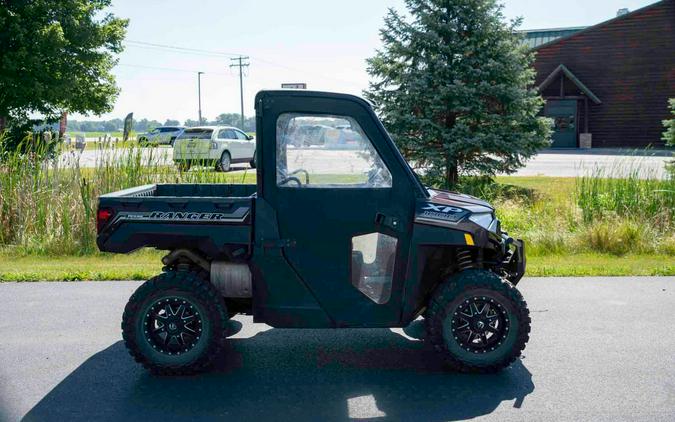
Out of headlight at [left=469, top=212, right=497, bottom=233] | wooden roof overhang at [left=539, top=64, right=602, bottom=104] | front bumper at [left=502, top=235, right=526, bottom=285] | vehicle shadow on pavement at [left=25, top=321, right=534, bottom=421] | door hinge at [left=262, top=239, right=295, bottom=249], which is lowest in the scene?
vehicle shadow on pavement at [left=25, top=321, right=534, bottom=421]

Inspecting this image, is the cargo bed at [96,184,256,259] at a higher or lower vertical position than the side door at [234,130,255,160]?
lower

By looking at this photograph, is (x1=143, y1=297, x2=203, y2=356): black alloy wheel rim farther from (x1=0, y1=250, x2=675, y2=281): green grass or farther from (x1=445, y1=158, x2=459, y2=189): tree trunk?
(x1=445, y1=158, x2=459, y2=189): tree trunk

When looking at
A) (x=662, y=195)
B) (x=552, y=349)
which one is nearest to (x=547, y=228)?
(x=662, y=195)

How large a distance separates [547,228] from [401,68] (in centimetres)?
709

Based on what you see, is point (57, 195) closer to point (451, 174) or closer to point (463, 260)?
point (463, 260)

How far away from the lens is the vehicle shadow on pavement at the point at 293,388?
408 centimetres

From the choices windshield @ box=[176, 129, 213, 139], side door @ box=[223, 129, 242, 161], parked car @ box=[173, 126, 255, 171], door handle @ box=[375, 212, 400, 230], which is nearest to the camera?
door handle @ box=[375, 212, 400, 230]

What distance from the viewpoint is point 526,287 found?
7.40 metres

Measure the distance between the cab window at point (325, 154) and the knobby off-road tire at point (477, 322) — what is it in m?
0.88

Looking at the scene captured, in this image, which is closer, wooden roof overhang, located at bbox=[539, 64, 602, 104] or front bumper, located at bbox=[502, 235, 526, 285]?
front bumper, located at bbox=[502, 235, 526, 285]

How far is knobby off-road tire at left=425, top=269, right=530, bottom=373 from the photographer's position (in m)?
4.68

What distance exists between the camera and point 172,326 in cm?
471

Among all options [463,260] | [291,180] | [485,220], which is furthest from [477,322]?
[291,180]

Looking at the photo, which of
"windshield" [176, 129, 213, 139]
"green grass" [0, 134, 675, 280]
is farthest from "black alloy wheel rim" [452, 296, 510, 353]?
"windshield" [176, 129, 213, 139]
